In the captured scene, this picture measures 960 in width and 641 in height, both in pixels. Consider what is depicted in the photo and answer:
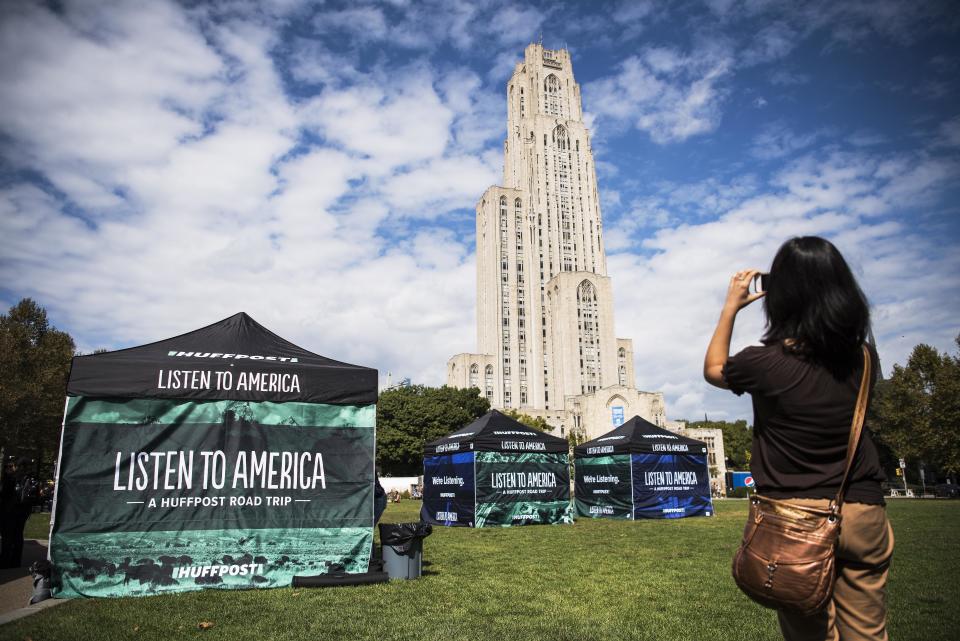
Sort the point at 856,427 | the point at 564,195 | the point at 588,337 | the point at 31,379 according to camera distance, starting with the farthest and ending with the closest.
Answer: the point at 564,195, the point at 588,337, the point at 31,379, the point at 856,427

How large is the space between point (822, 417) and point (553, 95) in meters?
145

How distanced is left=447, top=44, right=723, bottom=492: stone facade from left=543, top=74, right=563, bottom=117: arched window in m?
0.24

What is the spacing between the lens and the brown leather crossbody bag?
227cm

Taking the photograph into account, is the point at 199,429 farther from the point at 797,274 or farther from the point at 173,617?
the point at 797,274

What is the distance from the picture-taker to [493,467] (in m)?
18.4

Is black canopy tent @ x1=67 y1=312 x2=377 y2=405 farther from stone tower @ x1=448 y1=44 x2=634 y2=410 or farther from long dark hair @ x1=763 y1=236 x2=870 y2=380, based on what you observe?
stone tower @ x1=448 y1=44 x2=634 y2=410

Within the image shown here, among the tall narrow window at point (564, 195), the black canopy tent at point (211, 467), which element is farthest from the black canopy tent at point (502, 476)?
the tall narrow window at point (564, 195)

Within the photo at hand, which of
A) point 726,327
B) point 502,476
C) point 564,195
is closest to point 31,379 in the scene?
point 502,476

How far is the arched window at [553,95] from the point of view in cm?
13488

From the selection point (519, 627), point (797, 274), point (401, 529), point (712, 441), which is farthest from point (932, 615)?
point (712, 441)

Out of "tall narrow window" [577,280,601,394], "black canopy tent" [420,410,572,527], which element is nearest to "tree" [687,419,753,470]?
"tall narrow window" [577,280,601,394]

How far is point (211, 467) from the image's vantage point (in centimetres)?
831

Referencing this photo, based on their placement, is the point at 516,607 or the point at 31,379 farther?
the point at 31,379

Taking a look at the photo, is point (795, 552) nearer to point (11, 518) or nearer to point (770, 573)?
point (770, 573)
